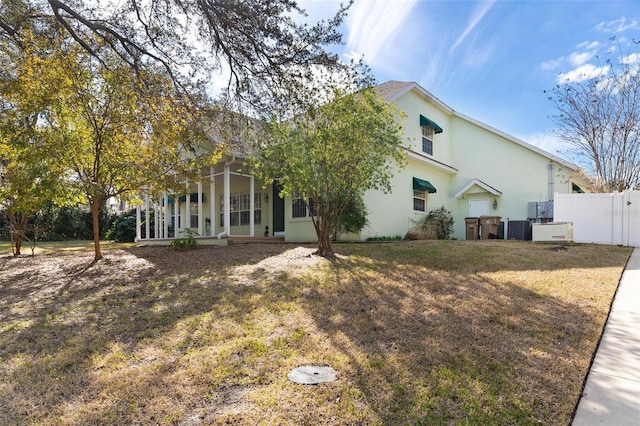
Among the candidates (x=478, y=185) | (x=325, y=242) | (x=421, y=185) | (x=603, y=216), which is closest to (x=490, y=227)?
(x=478, y=185)

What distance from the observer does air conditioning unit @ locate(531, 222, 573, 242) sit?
1205 cm

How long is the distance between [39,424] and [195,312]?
250 cm

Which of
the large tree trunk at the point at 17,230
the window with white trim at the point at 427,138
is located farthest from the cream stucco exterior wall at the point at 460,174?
the large tree trunk at the point at 17,230

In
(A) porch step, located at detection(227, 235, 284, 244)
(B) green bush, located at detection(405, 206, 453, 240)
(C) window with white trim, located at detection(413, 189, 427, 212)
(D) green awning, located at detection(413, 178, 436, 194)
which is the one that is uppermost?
(D) green awning, located at detection(413, 178, 436, 194)

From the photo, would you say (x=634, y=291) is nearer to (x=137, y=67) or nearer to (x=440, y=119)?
(x=137, y=67)

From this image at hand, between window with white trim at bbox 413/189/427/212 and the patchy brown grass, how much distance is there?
7.76 m

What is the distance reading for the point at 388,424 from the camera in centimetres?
273

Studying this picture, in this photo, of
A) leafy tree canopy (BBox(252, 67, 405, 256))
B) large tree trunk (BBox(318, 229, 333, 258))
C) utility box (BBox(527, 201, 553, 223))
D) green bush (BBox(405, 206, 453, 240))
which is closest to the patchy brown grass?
large tree trunk (BBox(318, 229, 333, 258))

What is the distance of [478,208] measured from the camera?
1709 centimetres

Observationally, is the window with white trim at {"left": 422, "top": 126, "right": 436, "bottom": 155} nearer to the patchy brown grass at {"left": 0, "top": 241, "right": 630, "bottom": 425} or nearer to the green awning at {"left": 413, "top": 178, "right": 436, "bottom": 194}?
the green awning at {"left": 413, "top": 178, "right": 436, "bottom": 194}

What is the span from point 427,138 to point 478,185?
3087 mm

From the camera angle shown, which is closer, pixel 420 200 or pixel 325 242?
pixel 325 242

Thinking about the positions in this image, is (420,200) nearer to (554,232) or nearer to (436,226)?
(436,226)

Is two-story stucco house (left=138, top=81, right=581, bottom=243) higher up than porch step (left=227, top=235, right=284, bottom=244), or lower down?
higher up
